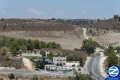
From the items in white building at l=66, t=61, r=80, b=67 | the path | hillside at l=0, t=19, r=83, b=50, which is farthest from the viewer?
hillside at l=0, t=19, r=83, b=50

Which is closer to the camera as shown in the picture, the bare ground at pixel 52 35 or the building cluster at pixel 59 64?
the building cluster at pixel 59 64

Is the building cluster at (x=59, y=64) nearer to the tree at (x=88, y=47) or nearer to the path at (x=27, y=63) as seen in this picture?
the path at (x=27, y=63)

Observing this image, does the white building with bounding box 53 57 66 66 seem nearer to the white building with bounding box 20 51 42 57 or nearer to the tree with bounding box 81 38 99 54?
the white building with bounding box 20 51 42 57

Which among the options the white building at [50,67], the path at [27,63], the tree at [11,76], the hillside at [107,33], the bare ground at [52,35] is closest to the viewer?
the tree at [11,76]

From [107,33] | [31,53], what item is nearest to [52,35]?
[107,33]

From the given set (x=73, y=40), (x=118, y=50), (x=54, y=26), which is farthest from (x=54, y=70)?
(x=54, y=26)

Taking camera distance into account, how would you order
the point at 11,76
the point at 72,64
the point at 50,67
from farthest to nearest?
the point at 72,64
the point at 50,67
the point at 11,76

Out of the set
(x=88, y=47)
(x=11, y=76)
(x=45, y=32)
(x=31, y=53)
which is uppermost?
(x=45, y=32)

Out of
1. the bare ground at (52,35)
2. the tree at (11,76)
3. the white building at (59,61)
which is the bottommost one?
the tree at (11,76)

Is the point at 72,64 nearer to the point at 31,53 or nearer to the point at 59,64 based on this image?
the point at 59,64

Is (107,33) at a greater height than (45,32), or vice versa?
(45,32)

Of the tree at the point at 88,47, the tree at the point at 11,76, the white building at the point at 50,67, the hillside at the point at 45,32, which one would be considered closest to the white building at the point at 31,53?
→ the white building at the point at 50,67

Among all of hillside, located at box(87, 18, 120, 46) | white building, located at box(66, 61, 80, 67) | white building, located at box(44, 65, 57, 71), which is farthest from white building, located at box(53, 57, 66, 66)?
hillside, located at box(87, 18, 120, 46)

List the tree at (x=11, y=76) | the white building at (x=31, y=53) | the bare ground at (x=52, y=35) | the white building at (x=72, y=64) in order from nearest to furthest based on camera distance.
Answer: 1. the tree at (x=11, y=76)
2. the white building at (x=72, y=64)
3. the white building at (x=31, y=53)
4. the bare ground at (x=52, y=35)
